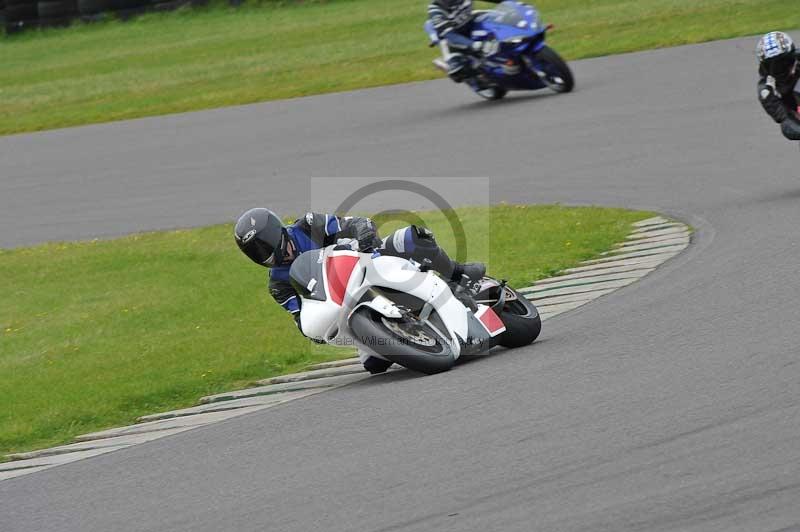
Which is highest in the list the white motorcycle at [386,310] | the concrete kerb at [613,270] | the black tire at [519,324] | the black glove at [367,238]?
the black glove at [367,238]

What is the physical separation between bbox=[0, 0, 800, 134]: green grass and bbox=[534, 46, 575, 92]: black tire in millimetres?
2980

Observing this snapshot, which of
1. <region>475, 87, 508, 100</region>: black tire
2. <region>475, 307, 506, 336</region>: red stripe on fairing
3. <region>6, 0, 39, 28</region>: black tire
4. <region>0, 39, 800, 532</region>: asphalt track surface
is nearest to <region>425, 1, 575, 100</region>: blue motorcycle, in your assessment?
<region>475, 87, 508, 100</region>: black tire

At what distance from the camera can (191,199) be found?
15.8 m

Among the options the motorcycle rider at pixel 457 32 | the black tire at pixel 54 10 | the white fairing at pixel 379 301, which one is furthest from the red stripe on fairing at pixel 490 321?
the black tire at pixel 54 10

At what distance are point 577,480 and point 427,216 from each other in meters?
8.22

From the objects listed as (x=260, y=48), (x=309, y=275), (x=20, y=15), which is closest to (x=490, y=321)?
(x=309, y=275)

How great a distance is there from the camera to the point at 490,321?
8.05 meters

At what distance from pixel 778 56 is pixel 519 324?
4.63 meters

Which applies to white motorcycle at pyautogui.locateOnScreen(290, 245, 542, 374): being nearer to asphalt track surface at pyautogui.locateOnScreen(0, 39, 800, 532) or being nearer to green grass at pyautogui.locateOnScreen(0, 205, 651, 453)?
asphalt track surface at pyautogui.locateOnScreen(0, 39, 800, 532)

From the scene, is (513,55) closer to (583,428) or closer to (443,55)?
(443,55)

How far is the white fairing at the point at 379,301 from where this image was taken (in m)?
7.62

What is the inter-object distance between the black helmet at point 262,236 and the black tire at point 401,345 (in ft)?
2.40

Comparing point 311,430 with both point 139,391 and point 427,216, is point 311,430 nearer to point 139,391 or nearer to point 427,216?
point 139,391

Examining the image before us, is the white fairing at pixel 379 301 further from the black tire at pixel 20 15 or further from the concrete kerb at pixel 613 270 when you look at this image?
the black tire at pixel 20 15
